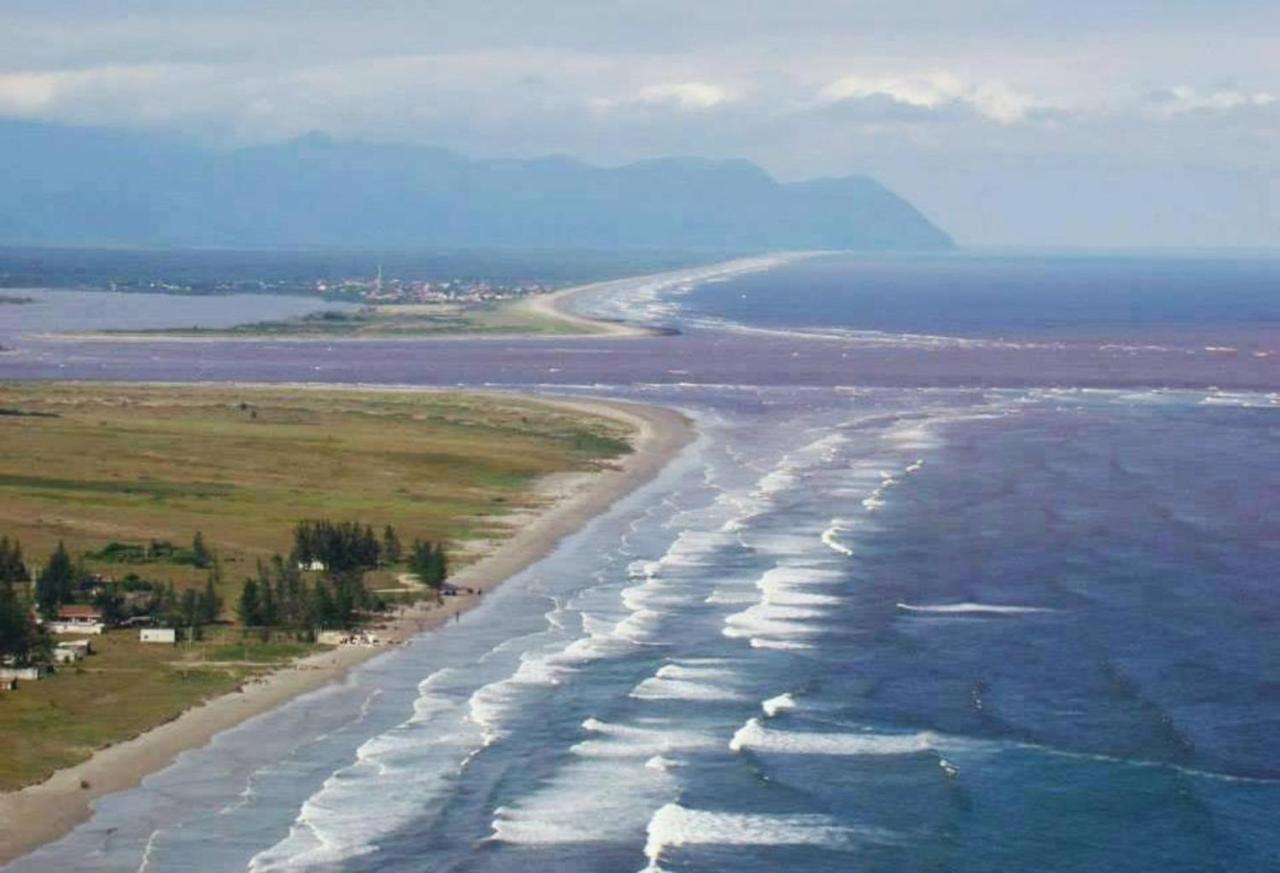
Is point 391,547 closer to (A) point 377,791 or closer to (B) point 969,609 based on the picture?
(B) point 969,609

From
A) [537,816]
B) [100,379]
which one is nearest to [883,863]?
[537,816]

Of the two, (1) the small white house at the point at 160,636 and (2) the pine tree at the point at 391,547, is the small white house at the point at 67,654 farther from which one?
(2) the pine tree at the point at 391,547

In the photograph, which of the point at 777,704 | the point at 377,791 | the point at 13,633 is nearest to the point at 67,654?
the point at 13,633

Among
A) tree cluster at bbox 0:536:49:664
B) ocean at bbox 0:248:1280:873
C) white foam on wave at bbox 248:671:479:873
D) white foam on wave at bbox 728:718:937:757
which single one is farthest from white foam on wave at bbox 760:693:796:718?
tree cluster at bbox 0:536:49:664

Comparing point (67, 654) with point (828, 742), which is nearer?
point (828, 742)

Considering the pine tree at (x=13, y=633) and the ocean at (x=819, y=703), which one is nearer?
the ocean at (x=819, y=703)

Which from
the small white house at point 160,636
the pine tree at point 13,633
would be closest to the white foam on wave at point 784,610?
the small white house at point 160,636
